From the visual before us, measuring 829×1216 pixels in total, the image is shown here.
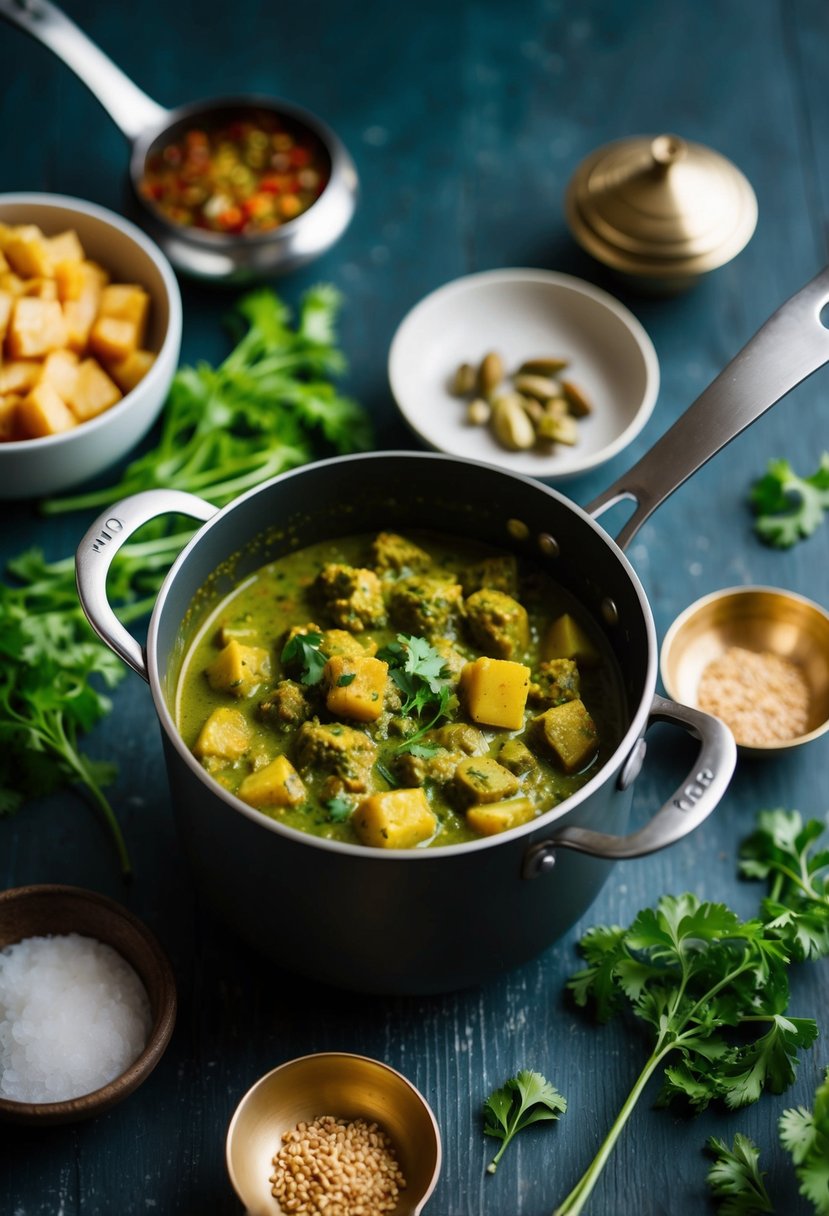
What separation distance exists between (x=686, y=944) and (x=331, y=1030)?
2.76ft

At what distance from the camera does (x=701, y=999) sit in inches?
114

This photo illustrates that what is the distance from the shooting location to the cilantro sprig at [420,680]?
2.89 m

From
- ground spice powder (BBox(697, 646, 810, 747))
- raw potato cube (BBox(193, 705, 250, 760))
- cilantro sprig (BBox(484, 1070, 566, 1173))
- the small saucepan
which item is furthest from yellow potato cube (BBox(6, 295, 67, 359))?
cilantro sprig (BBox(484, 1070, 566, 1173))

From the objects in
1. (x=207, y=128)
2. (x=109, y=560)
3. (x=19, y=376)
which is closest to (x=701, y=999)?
(x=109, y=560)

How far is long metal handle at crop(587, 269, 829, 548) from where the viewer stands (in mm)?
2963

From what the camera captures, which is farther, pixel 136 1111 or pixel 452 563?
pixel 452 563

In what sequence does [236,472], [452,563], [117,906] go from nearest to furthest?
1. [117,906]
2. [452,563]
3. [236,472]

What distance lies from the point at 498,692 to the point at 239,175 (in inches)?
94.2

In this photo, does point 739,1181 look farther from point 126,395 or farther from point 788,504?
point 126,395

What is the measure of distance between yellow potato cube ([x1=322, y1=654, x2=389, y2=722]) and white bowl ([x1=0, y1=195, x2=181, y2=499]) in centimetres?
117

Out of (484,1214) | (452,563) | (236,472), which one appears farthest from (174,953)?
(236,472)

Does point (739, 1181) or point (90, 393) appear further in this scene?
point (90, 393)

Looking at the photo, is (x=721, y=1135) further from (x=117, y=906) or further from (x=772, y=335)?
(x=772, y=335)

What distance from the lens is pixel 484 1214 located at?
271 centimetres
